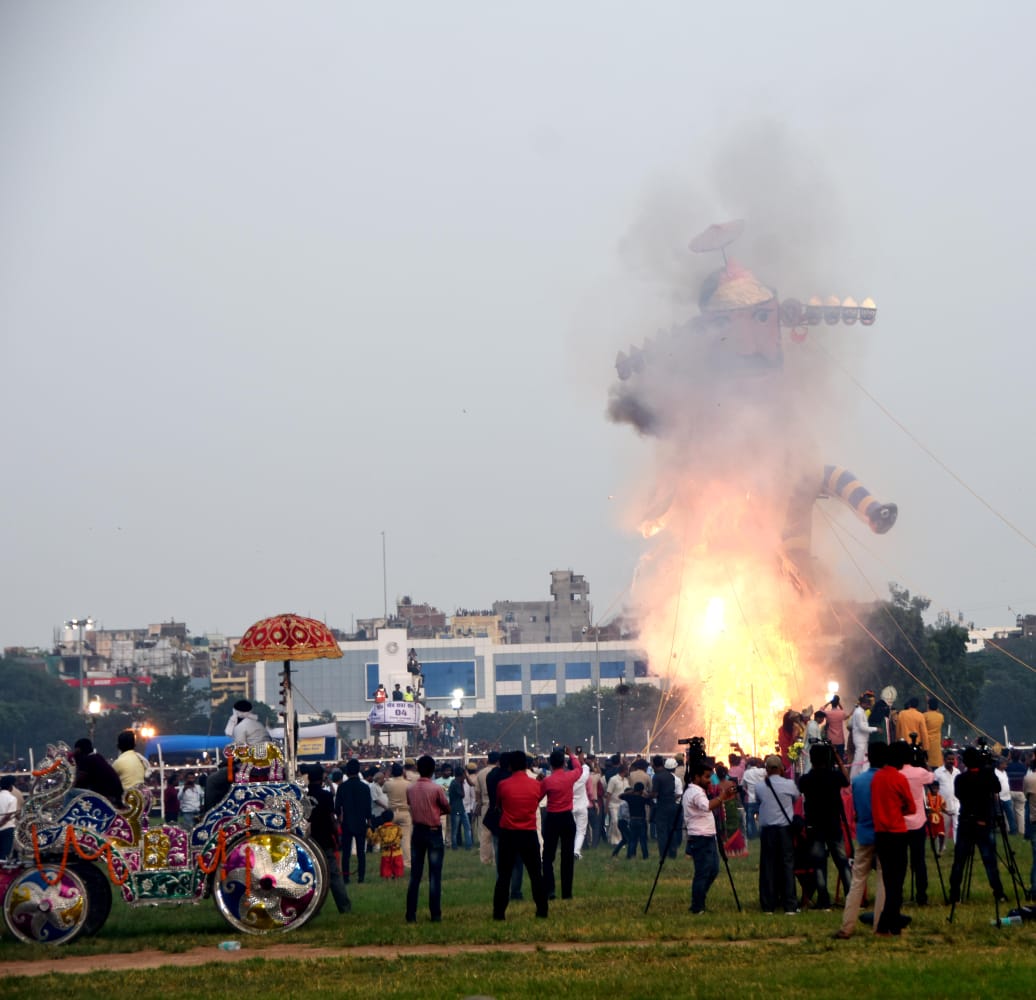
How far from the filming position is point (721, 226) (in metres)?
51.2

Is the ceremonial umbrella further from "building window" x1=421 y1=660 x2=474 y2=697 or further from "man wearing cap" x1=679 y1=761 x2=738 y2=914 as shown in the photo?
"building window" x1=421 y1=660 x2=474 y2=697

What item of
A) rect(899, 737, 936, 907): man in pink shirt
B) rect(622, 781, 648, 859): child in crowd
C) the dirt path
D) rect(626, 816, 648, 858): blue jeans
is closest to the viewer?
the dirt path

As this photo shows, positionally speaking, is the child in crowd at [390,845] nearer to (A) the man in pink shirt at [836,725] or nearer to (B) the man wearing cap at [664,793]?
(B) the man wearing cap at [664,793]

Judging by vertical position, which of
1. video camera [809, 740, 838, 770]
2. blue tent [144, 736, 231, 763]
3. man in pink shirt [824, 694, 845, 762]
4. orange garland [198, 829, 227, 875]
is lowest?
orange garland [198, 829, 227, 875]

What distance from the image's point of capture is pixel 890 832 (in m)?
14.9

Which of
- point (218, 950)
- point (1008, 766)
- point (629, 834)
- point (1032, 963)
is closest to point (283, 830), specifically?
point (218, 950)

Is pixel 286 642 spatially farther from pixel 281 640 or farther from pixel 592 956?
pixel 592 956

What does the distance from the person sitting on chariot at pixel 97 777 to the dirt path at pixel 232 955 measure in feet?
7.44

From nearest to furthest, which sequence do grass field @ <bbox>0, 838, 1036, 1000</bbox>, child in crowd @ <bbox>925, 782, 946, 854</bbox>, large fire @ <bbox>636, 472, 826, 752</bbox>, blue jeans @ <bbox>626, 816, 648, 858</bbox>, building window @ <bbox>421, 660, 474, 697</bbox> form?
grass field @ <bbox>0, 838, 1036, 1000</bbox> < child in crowd @ <bbox>925, 782, 946, 854</bbox> < blue jeans @ <bbox>626, 816, 648, 858</bbox> < large fire @ <bbox>636, 472, 826, 752</bbox> < building window @ <bbox>421, 660, 474, 697</bbox>

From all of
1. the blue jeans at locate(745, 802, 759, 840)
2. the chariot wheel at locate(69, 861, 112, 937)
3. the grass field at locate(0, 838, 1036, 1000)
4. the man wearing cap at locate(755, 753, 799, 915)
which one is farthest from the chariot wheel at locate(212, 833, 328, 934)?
the blue jeans at locate(745, 802, 759, 840)

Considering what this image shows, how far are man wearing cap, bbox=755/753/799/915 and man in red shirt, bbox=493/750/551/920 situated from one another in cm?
261

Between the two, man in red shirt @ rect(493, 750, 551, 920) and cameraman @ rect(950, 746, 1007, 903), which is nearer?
cameraman @ rect(950, 746, 1007, 903)

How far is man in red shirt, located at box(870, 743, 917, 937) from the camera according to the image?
14.9 meters

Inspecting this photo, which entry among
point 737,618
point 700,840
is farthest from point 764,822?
point 737,618
